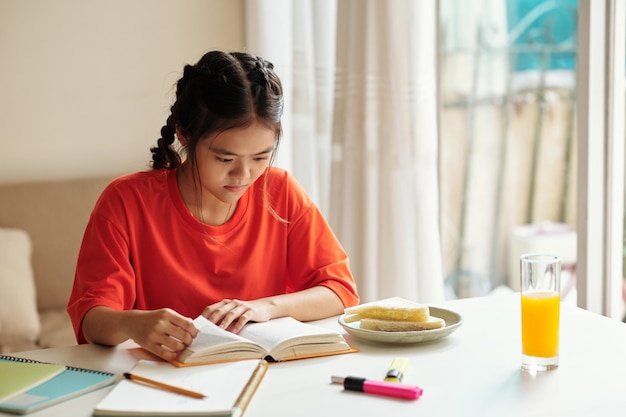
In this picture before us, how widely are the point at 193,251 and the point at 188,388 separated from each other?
58cm

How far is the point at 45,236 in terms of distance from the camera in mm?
2686

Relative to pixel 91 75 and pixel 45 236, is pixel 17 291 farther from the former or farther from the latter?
pixel 91 75

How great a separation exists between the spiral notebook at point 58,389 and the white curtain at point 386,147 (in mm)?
1570

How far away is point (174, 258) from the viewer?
1.67 m

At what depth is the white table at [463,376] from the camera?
107 cm

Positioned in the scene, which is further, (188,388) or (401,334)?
(401,334)

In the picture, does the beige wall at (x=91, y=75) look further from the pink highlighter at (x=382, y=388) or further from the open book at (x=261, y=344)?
the pink highlighter at (x=382, y=388)

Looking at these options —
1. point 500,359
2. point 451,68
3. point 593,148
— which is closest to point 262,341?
point 500,359

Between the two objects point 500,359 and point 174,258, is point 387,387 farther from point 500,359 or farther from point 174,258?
point 174,258

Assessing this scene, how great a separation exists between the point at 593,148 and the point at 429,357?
125 centimetres

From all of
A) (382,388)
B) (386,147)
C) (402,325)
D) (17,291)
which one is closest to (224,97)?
(402,325)

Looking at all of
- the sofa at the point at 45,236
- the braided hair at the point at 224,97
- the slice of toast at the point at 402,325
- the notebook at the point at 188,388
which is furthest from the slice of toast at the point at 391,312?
the sofa at the point at 45,236

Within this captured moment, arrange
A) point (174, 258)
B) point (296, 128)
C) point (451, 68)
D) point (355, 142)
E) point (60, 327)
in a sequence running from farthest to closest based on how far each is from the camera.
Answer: point (451, 68), point (296, 128), point (355, 142), point (60, 327), point (174, 258)

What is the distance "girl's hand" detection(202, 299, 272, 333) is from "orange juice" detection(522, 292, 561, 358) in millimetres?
479
